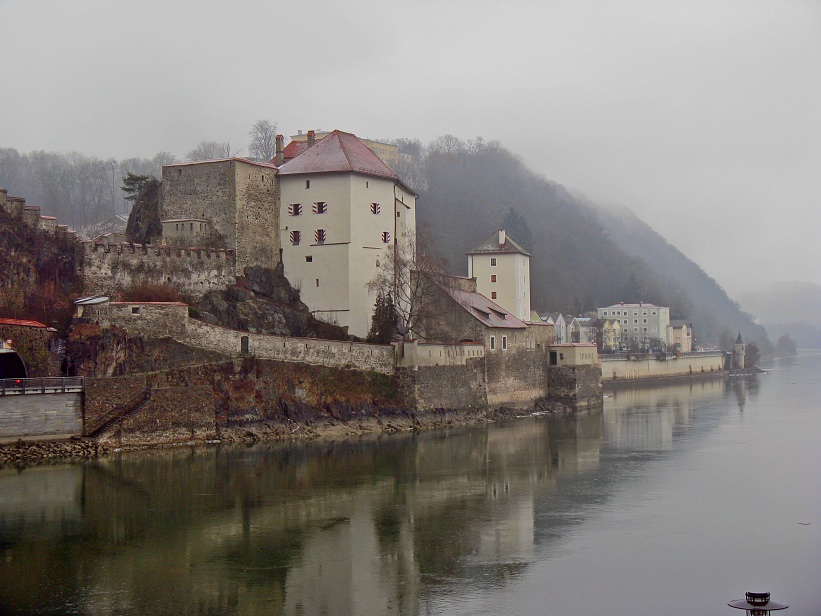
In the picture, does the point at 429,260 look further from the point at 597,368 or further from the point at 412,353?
the point at 597,368

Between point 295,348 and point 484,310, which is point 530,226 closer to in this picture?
point 484,310

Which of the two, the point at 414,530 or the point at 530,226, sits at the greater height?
the point at 530,226

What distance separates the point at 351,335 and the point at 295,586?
26.1 metres

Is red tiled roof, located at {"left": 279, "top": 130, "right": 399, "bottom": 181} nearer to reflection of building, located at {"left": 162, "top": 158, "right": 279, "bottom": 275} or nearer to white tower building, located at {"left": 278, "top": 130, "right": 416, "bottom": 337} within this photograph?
white tower building, located at {"left": 278, "top": 130, "right": 416, "bottom": 337}

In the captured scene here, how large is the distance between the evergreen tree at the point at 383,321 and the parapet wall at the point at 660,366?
134ft

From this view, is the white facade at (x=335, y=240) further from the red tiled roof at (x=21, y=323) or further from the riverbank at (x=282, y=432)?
the red tiled roof at (x=21, y=323)

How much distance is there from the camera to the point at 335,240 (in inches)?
1716

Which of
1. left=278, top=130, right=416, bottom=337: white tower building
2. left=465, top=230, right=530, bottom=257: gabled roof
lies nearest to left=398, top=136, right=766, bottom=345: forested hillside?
left=465, top=230, right=530, bottom=257: gabled roof

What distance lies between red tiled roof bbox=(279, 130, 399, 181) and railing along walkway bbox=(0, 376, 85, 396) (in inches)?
648

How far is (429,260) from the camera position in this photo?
48.2 metres

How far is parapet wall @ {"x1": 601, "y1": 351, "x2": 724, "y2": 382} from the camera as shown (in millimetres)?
84688

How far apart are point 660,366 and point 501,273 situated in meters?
43.8

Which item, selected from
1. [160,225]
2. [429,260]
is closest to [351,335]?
[429,260]

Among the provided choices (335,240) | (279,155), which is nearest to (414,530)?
(335,240)
